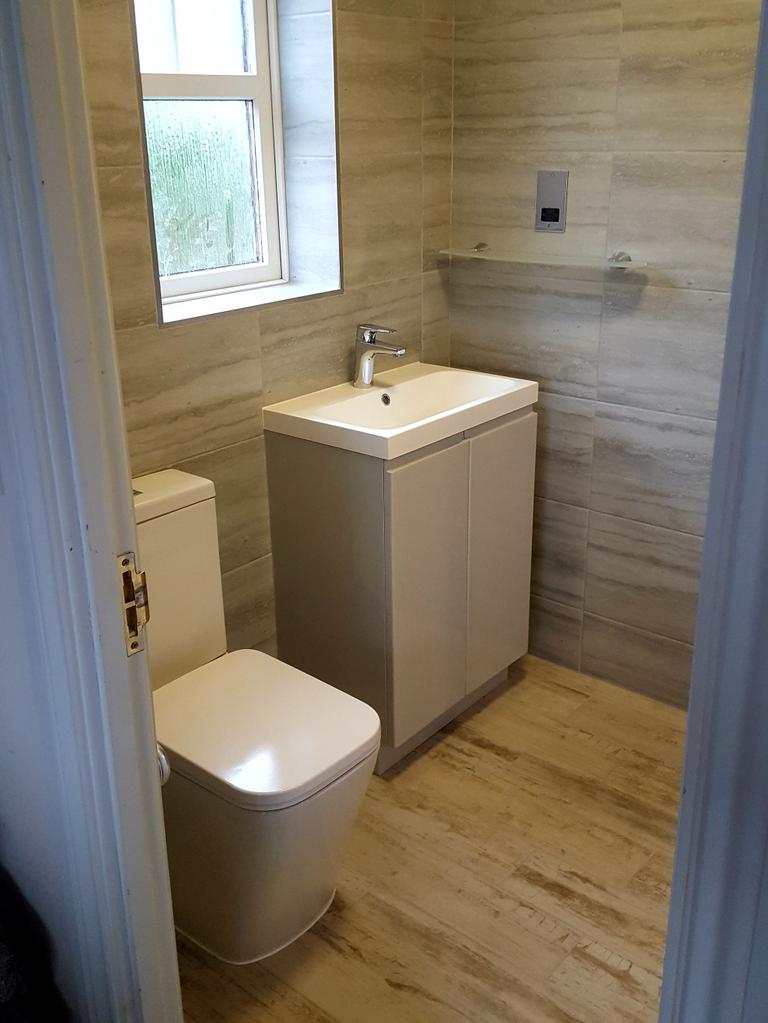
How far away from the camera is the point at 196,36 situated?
2.27m

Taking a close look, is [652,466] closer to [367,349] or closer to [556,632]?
[556,632]

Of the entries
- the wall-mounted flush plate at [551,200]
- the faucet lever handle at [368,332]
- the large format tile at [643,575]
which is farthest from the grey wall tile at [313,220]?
the large format tile at [643,575]

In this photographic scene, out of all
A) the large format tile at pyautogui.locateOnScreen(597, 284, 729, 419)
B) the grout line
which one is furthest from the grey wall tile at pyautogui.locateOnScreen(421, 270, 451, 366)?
the grout line

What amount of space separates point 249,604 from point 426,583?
48 centimetres

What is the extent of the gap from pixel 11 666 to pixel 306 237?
166 centimetres

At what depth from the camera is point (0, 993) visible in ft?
4.03

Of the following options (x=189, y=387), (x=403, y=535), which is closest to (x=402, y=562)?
(x=403, y=535)

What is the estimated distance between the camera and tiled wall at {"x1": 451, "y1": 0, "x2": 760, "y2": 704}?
229cm

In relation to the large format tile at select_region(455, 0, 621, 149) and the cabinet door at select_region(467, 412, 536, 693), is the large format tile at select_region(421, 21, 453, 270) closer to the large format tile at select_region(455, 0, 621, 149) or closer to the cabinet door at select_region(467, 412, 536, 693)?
the large format tile at select_region(455, 0, 621, 149)

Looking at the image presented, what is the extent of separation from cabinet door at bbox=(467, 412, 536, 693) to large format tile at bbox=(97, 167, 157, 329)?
2.80 feet

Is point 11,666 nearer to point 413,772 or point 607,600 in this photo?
point 413,772

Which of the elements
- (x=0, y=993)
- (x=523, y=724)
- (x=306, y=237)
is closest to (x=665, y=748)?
(x=523, y=724)

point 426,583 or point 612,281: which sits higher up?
point 612,281

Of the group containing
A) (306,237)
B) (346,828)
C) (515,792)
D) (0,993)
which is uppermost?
(306,237)
